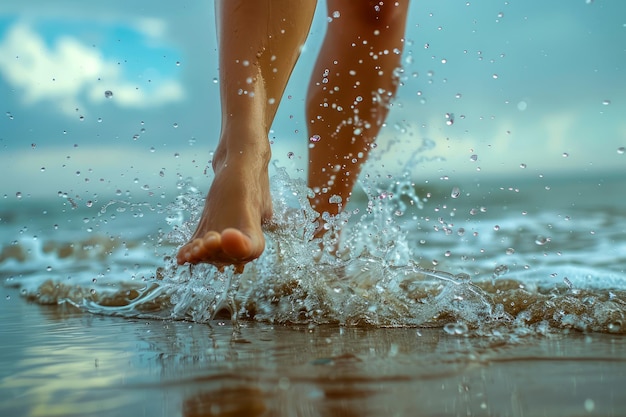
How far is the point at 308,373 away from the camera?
2.42 feet

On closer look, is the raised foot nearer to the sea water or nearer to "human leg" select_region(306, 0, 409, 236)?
the sea water

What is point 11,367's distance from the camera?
81 centimetres

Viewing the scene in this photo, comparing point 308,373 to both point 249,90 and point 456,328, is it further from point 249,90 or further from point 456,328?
point 249,90

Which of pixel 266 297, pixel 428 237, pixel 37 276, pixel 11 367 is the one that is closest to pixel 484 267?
pixel 428 237

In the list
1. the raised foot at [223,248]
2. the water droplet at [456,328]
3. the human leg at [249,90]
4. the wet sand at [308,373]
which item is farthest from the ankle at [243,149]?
the water droplet at [456,328]

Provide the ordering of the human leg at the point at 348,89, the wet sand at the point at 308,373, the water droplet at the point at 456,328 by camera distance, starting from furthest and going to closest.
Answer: the human leg at the point at 348,89, the water droplet at the point at 456,328, the wet sand at the point at 308,373

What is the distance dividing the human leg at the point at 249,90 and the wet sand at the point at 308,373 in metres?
0.22

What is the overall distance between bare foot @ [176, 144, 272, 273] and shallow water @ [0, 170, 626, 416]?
0.35 ft

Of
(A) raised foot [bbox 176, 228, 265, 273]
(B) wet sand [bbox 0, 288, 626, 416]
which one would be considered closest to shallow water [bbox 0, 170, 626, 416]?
(B) wet sand [bbox 0, 288, 626, 416]

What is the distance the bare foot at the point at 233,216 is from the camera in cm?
107

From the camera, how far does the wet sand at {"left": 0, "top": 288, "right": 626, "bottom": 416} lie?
0.62 m

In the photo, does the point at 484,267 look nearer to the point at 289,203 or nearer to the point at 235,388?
the point at 289,203

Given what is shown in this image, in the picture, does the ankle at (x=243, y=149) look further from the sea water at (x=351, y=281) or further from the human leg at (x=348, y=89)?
the human leg at (x=348, y=89)

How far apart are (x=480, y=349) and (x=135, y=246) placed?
83.4 inches
